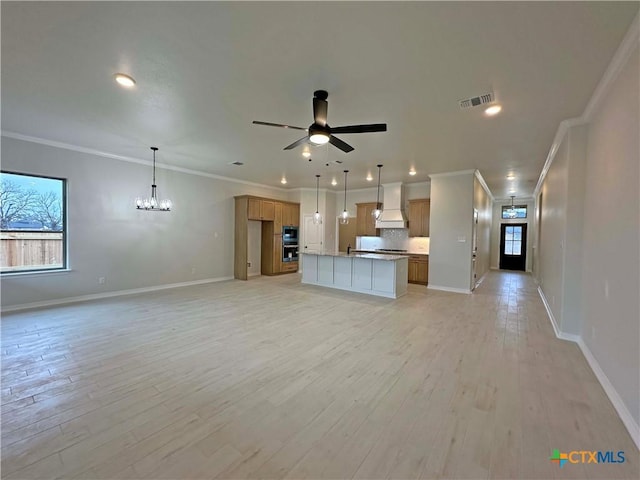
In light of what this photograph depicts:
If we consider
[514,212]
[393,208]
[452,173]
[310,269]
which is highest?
[452,173]

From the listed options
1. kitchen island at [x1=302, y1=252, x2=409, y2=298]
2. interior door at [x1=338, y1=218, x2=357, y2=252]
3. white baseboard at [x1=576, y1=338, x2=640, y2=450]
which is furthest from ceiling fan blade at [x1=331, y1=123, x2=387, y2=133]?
interior door at [x1=338, y1=218, x2=357, y2=252]

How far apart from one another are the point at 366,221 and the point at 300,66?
22.3 feet

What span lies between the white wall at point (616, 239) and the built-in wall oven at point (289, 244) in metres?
7.37

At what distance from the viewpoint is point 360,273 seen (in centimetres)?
654

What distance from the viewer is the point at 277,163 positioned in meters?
6.33

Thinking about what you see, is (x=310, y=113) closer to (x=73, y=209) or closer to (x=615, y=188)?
(x=615, y=188)

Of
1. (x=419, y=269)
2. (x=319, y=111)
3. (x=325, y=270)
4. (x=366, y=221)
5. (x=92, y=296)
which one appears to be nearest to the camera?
(x=319, y=111)

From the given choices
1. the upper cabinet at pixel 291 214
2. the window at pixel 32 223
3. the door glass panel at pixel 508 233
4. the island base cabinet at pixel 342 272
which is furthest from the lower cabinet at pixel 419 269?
the window at pixel 32 223

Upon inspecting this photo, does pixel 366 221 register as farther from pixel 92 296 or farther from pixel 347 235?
pixel 92 296

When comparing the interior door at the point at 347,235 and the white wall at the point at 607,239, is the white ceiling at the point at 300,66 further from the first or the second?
the interior door at the point at 347,235

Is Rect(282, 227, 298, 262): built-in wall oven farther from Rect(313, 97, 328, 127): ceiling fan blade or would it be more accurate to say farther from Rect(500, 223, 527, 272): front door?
Rect(500, 223, 527, 272): front door

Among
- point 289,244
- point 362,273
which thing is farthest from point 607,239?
point 289,244

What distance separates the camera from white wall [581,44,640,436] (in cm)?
209

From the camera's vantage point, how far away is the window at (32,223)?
4.77 meters
